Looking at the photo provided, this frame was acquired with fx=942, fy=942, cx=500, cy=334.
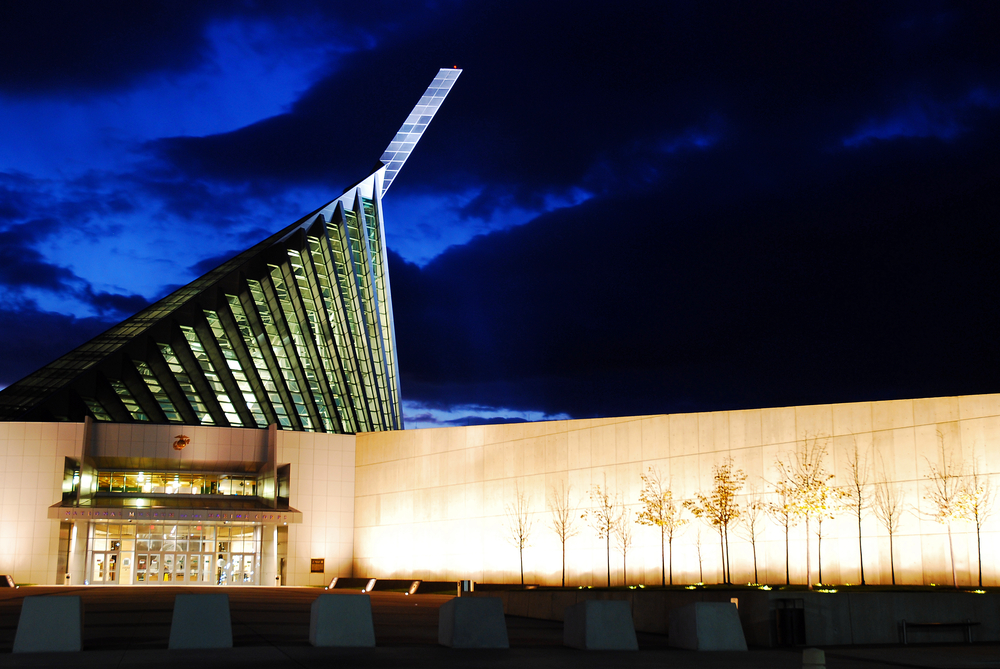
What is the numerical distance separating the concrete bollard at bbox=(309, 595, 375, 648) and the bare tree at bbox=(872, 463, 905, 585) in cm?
1900

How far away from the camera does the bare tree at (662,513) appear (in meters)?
33.7

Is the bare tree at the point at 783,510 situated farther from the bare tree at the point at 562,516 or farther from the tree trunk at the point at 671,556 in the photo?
the bare tree at the point at 562,516

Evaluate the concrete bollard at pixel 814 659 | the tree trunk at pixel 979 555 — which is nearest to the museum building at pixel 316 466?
the tree trunk at pixel 979 555

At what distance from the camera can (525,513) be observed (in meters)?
39.5


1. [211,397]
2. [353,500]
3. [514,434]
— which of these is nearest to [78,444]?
[211,397]

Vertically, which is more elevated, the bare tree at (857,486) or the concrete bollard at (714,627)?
the bare tree at (857,486)

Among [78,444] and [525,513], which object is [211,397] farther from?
[525,513]

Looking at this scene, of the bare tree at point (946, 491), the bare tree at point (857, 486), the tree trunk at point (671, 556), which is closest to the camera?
the bare tree at point (946, 491)

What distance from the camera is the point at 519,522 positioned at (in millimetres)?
39656

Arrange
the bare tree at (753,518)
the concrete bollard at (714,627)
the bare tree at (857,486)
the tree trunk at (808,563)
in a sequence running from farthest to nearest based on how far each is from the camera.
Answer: the bare tree at (753,518) → the tree trunk at (808,563) → the bare tree at (857,486) → the concrete bollard at (714,627)

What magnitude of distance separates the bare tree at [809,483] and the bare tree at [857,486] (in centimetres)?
53

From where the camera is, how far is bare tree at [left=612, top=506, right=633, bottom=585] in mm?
35500

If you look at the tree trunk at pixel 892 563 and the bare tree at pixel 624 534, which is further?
the bare tree at pixel 624 534

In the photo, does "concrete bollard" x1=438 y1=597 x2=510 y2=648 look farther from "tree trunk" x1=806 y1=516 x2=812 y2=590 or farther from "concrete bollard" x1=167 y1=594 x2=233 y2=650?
"tree trunk" x1=806 y1=516 x2=812 y2=590
